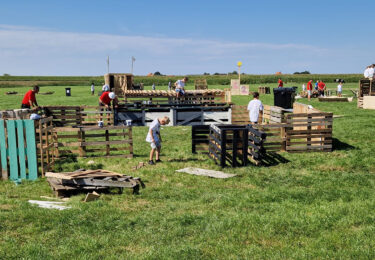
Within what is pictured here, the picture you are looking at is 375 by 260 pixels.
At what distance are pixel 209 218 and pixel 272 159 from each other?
591 centimetres

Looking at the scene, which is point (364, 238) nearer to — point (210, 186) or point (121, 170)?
point (210, 186)

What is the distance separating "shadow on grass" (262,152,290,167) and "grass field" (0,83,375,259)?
704 millimetres

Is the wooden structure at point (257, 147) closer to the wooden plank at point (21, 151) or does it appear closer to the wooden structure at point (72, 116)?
the wooden plank at point (21, 151)

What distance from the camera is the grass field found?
222 inches

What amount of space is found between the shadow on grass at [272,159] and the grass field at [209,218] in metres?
0.70

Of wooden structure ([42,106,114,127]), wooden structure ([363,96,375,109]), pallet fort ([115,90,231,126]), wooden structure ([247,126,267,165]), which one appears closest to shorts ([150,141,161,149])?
wooden structure ([247,126,267,165])

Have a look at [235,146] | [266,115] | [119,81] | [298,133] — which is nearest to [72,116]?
[119,81]

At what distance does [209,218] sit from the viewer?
693 centimetres

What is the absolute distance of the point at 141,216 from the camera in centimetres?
712

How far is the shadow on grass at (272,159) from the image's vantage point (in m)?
11.8

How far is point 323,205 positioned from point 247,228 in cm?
208

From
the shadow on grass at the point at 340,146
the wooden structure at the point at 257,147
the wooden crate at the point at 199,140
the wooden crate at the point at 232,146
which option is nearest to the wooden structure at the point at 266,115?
the shadow on grass at the point at 340,146

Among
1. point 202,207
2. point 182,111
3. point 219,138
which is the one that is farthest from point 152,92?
point 202,207

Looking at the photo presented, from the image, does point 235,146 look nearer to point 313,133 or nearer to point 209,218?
point 313,133
